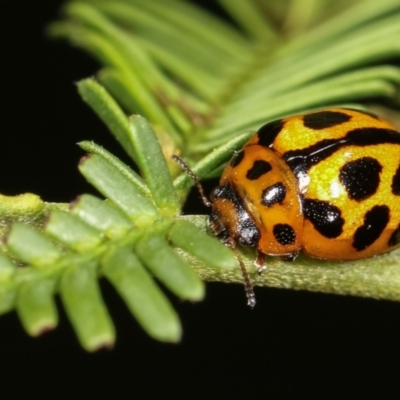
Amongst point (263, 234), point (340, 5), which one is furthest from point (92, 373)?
point (340, 5)

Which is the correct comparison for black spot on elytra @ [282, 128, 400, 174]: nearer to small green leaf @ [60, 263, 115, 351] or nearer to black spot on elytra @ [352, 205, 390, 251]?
black spot on elytra @ [352, 205, 390, 251]

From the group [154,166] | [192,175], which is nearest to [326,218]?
[192,175]

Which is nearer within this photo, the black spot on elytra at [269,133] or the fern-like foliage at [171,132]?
the fern-like foliage at [171,132]

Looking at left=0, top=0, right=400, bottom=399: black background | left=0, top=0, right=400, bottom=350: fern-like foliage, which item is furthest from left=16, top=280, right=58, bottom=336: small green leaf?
left=0, top=0, right=400, bottom=399: black background

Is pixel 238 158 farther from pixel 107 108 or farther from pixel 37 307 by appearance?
pixel 37 307

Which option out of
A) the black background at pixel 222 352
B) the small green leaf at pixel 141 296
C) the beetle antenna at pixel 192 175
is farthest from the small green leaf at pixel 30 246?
the black background at pixel 222 352

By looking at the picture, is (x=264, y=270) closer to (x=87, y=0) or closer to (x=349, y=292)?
(x=349, y=292)

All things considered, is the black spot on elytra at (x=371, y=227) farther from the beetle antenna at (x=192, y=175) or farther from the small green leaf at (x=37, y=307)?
the small green leaf at (x=37, y=307)
